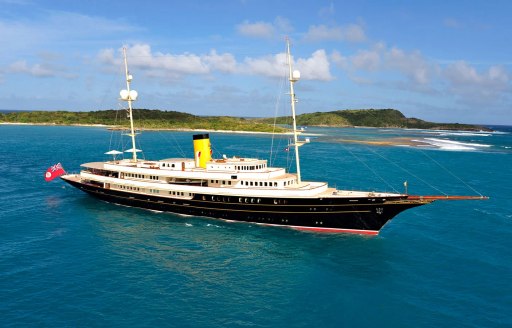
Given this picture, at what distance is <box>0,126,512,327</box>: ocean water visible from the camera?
20.9m

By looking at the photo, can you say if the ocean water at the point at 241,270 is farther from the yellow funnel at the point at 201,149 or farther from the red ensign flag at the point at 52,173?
the yellow funnel at the point at 201,149

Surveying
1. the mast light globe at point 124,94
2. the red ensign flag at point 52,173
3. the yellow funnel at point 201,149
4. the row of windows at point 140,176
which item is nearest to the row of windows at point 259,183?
the yellow funnel at point 201,149

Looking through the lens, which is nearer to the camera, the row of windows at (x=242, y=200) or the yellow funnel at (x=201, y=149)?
the row of windows at (x=242, y=200)

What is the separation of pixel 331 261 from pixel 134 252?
49.2 feet

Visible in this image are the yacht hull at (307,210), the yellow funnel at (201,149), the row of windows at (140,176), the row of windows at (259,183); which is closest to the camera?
the yacht hull at (307,210)

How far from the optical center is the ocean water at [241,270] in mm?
20938

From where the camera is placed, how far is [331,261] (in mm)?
27891

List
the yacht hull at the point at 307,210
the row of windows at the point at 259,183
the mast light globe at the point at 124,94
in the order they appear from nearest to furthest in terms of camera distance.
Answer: the yacht hull at the point at 307,210 < the row of windows at the point at 259,183 < the mast light globe at the point at 124,94

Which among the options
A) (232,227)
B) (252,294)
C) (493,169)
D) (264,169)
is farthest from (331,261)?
(493,169)

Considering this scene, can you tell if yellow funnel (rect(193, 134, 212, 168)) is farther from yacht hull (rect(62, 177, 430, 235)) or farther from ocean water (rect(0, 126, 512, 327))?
ocean water (rect(0, 126, 512, 327))

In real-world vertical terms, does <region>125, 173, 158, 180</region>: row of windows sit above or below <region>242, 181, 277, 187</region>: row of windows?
above

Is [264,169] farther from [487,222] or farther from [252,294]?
[487,222]

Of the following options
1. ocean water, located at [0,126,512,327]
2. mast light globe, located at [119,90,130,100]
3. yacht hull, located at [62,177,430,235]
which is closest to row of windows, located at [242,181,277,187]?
yacht hull, located at [62,177,430,235]

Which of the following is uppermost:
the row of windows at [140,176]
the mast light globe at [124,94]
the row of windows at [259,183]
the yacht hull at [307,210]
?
the mast light globe at [124,94]
